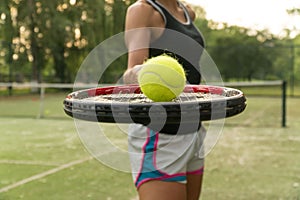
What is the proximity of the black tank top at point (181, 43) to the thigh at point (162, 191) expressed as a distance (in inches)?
18.3

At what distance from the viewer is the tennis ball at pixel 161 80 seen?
4.39 feet

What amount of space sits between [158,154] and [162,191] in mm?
150

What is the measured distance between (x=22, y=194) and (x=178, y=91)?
9.28 feet

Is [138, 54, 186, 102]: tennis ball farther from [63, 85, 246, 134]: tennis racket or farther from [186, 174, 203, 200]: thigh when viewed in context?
[186, 174, 203, 200]: thigh

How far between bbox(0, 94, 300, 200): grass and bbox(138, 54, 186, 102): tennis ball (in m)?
2.45

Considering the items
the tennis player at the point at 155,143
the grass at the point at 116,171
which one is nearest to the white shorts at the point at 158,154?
the tennis player at the point at 155,143

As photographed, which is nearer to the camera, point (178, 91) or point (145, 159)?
point (178, 91)

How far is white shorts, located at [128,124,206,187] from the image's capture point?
1817mm

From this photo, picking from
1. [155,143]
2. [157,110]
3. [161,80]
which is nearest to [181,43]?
[155,143]

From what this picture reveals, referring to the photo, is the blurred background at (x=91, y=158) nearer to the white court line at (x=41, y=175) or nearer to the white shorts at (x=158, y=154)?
the white court line at (x=41, y=175)

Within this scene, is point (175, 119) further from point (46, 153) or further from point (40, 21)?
point (40, 21)

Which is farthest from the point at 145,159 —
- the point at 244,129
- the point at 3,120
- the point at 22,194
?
the point at 3,120

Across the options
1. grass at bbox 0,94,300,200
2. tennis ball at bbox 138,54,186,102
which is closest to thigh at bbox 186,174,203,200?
tennis ball at bbox 138,54,186,102

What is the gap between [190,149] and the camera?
189 centimetres
